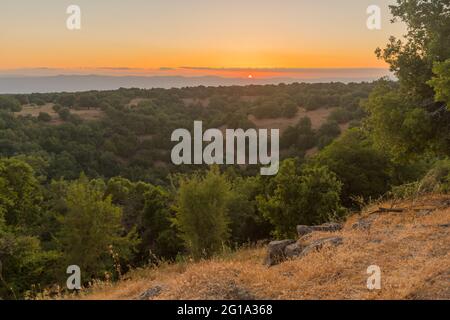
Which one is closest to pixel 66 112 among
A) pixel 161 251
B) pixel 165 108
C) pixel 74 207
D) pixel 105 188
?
pixel 165 108

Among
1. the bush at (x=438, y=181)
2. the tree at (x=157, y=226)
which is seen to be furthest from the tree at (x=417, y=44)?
the tree at (x=157, y=226)

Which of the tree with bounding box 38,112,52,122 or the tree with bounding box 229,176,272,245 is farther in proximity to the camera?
the tree with bounding box 38,112,52,122

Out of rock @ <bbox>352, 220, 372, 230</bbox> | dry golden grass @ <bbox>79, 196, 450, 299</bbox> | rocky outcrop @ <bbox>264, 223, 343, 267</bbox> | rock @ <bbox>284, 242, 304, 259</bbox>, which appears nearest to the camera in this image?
dry golden grass @ <bbox>79, 196, 450, 299</bbox>

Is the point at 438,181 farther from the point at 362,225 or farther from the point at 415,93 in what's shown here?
the point at 362,225

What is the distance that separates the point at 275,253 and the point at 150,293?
4.77 m

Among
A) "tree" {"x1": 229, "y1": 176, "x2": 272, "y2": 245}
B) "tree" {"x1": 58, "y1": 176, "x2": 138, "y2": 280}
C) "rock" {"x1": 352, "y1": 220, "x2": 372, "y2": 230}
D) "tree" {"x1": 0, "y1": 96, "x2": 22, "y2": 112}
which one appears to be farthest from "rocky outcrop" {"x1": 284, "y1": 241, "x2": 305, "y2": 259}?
"tree" {"x1": 0, "y1": 96, "x2": 22, "y2": 112}

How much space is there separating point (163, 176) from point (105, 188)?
1792cm

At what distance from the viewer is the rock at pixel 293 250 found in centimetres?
1195

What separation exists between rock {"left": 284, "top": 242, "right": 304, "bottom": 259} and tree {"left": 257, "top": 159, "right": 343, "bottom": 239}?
1400 centimetres

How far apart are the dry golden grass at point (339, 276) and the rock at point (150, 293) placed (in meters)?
0.12

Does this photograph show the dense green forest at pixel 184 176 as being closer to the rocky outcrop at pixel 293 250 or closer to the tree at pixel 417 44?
the tree at pixel 417 44

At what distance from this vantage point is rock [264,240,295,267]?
1204 centimetres

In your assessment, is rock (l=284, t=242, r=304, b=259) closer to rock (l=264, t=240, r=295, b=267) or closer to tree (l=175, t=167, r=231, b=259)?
rock (l=264, t=240, r=295, b=267)
